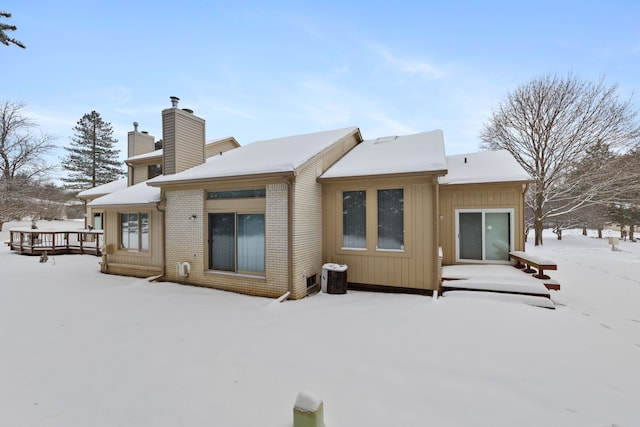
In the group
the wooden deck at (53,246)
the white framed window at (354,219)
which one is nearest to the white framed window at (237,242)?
the white framed window at (354,219)

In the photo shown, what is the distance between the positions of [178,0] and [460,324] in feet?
43.9

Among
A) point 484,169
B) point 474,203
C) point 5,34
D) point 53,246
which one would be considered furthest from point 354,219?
point 53,246

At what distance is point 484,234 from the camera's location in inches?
337

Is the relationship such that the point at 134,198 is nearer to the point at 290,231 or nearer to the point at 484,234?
the point at 290,231

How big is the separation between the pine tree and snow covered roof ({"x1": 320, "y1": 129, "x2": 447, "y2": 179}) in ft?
120

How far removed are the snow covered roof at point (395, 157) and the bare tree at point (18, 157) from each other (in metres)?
29.7

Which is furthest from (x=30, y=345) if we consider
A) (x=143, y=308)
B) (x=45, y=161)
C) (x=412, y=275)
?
(x=45, y=161)

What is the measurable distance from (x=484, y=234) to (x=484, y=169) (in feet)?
7.56

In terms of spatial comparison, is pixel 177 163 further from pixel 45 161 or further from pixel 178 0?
pixel 45 161

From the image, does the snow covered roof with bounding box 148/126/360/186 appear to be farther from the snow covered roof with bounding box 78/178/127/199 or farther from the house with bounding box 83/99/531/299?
the snow covered roof with bounding box 78/178/127/199

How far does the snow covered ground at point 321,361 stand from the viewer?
266 cm

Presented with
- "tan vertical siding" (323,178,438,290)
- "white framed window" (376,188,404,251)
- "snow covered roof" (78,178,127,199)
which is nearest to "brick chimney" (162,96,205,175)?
"tan vertical siding" (323,178,438,290)

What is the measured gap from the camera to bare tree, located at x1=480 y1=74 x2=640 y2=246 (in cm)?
1684

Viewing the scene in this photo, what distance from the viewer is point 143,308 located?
5.90 metres
